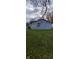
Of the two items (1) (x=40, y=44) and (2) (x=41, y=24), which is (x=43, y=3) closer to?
(2) (x=41, y=24)

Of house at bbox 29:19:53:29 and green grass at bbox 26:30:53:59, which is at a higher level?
house at bbox 29:19:53:29

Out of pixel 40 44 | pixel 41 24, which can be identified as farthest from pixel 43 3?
pixel 40 44

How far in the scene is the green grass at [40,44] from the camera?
4.70ft

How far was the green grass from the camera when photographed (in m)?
1.43

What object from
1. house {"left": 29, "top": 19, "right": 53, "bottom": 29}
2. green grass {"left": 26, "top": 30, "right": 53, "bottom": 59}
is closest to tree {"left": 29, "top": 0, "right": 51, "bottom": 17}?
house {"left": 29, "top": 19, "right": 53, "bottom": 29}

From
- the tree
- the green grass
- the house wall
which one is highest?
the tree

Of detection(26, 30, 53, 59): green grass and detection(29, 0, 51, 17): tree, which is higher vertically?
detection(29, 0, 51, 17): tree

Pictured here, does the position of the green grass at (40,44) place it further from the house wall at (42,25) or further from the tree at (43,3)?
the tree at (43,3)

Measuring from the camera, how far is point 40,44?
1.44 m

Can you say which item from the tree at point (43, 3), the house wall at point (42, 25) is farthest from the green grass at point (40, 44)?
the tree at point (43, 3)

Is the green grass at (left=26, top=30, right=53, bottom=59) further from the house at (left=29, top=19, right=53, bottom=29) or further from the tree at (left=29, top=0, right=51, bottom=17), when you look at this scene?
the tree at (left=29, top=0, right=51, bottom=17)

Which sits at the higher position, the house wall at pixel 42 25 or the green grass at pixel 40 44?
the house wall at pixel 42 25
